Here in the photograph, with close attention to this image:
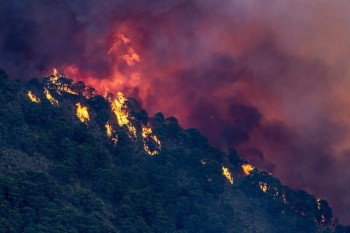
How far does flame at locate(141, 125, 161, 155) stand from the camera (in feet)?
620

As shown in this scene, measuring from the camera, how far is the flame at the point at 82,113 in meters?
187

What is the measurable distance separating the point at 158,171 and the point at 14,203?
48174 millimetres

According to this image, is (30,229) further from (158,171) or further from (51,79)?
(51,79)

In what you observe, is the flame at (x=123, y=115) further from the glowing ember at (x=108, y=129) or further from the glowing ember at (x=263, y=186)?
the glowing ember at (x=263, y=186)

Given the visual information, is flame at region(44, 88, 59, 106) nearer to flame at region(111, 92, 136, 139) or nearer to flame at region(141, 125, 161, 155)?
flame at region(111, 92, 136, 139)

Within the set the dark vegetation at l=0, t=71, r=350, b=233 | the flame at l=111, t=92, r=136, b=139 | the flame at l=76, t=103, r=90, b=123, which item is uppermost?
the flame at l=111, t=92, r=136, b=139

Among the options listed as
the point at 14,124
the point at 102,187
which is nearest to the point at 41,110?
the point at 14,124

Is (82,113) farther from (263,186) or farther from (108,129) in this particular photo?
(263,186)

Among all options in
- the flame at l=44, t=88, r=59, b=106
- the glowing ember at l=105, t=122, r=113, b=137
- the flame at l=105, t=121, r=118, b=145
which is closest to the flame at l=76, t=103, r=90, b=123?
the glowing ember at l=105, t=122, r=113, b=137

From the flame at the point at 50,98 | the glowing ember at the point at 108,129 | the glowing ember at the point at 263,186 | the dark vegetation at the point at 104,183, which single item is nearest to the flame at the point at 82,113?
the dark vegetation at the point at 104,183

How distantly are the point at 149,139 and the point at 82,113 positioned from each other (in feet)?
62.4

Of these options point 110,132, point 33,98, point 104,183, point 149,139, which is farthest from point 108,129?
point 104,183

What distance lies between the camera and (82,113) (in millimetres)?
188875

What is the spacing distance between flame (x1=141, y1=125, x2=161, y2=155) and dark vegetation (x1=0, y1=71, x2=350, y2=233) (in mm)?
1719
